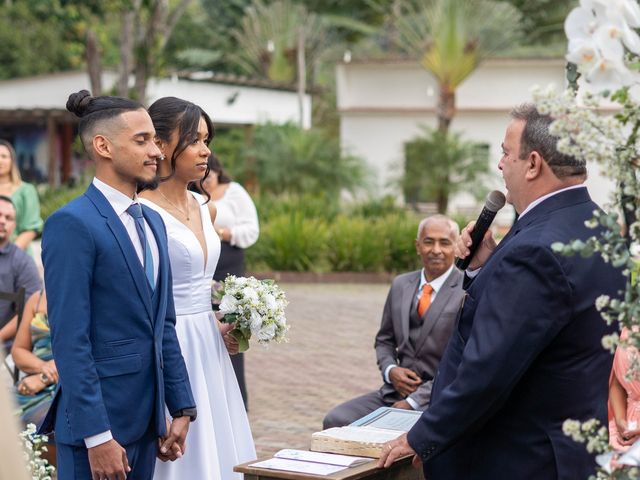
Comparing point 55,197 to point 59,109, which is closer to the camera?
point 55,197

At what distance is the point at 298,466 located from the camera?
4.26 m

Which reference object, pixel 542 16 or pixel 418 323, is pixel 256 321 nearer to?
pixel 418 323

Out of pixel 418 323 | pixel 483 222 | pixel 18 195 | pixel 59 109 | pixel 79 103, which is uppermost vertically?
pixel 59 109

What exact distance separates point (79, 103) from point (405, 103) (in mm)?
29770

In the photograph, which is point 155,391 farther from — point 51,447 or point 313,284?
point 313,284

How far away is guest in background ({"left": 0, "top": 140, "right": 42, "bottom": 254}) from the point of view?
10398mm

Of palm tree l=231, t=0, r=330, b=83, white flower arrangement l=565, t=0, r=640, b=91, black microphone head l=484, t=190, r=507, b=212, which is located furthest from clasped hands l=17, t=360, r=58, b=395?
palm tree l=231, t=0, r=330, b=83

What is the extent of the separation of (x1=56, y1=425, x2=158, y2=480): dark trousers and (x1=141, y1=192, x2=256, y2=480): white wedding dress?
52 centimetres

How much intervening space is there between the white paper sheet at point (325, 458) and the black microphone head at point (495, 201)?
1061mm

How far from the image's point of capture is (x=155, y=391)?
14.8 ft

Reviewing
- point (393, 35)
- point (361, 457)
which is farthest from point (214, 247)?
point (393, 35)

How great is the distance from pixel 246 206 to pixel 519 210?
19.6ft

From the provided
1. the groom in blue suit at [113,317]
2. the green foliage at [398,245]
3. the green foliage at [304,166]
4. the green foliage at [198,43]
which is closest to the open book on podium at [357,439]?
the groom in blue suit at [113,317]

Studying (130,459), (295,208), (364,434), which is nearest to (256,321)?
(364,434)
